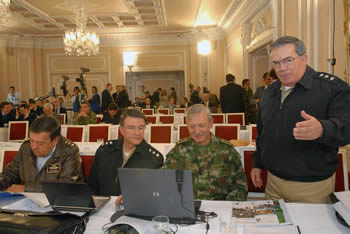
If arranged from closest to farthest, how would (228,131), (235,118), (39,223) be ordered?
(39,223)
(228,131)
(235,118)

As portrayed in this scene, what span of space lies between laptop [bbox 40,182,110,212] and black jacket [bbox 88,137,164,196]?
0.59m

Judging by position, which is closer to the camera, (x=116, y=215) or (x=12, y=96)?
(x=116, y=215)

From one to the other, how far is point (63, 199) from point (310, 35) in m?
3.71

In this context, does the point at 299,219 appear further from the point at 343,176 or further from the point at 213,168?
the point at 343,176

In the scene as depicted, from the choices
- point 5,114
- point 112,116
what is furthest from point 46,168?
point 5,114

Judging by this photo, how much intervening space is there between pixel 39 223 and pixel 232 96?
559 cm

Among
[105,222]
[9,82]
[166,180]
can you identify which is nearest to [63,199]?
[105,222]

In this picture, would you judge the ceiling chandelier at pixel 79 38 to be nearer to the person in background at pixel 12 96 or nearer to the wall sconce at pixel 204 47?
the wall sconce at pixel 204 47

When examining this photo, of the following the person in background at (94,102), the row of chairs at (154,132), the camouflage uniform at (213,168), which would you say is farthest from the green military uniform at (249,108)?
the person in background at (94,102)

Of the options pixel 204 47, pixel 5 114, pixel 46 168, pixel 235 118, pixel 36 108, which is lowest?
pixel 46 168

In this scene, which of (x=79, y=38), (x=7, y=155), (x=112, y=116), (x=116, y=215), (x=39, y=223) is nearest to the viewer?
(x=39, y=223)

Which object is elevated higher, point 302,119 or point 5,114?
point 302,119

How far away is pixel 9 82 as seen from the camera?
1289 centimetres

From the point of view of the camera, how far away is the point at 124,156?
2248mm
